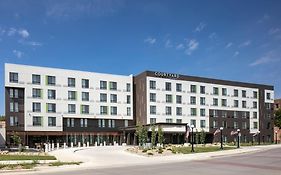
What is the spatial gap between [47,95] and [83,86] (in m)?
7.65

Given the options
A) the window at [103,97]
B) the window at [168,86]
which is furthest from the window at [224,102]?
the window at [103,97]

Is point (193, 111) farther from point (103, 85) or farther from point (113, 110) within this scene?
point (103, 85)

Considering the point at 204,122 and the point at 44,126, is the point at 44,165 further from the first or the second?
the point at 204,122

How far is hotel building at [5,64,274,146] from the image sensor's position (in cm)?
6312

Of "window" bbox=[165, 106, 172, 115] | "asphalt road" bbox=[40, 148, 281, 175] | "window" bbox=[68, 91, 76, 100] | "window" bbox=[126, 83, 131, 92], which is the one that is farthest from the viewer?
"window" bbox=[165, 106, 172, 115]

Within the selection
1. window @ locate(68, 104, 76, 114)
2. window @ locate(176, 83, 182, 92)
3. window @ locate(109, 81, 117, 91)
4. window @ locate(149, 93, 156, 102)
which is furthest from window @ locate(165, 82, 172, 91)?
window @ locate(68, 104, 76, 114)

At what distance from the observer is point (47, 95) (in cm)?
6544

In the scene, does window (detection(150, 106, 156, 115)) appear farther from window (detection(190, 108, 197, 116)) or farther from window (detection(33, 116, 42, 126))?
window (detection(33, 116, 42, 126))

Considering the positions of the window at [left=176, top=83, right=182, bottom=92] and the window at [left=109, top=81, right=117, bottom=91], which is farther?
the window at [left=176, top=83, right=182, bottom=92]

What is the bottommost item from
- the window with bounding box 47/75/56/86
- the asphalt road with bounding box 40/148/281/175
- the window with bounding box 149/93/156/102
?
the asphalt road with bounding box 40/148/281/175

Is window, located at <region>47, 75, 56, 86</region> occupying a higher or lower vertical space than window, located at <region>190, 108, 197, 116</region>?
higher

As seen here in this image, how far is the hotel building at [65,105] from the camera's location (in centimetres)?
6241

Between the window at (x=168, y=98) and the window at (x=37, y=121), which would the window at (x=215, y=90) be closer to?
the window at (x=168, y=98)

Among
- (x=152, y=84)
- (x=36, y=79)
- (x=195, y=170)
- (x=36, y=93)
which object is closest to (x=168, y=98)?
(x=152, y=84)
